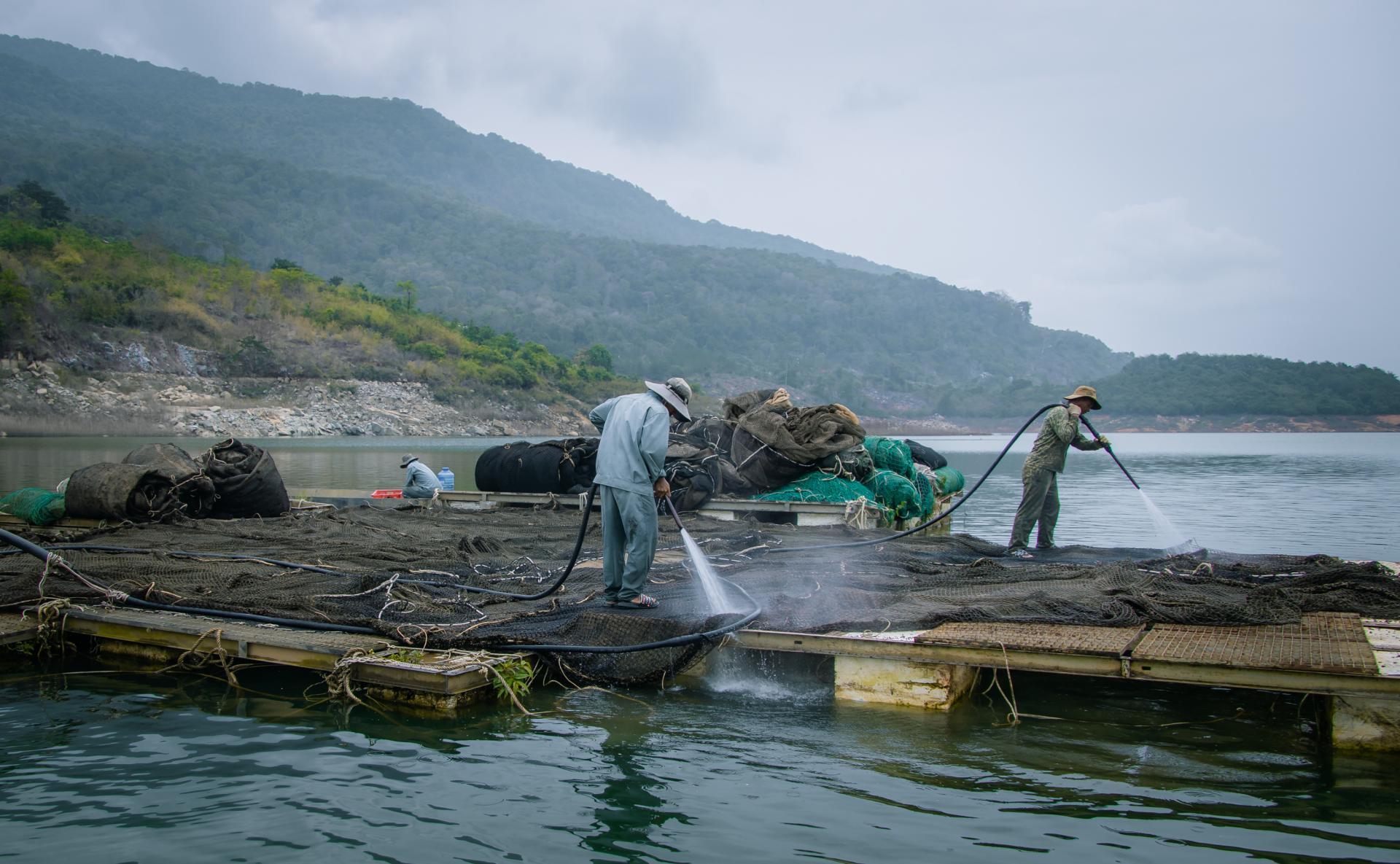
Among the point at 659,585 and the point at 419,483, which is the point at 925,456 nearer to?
the point at 419,483

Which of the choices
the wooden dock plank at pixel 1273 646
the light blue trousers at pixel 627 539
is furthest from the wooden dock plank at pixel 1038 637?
the light blue trousers at pixel 627 539

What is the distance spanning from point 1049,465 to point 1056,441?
252 mm

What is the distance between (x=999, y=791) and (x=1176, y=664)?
4.05ft

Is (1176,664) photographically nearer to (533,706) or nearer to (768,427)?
(533,706)

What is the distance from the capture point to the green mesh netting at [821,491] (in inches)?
480

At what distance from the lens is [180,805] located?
14.0ft

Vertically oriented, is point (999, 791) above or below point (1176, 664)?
below

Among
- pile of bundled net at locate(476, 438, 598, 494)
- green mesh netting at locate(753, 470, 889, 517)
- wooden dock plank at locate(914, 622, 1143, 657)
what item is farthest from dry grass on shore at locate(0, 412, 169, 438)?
wooden dock plank at locate(914, 622, 1143, 657)

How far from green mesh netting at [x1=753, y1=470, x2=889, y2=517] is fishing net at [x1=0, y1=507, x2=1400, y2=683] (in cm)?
200

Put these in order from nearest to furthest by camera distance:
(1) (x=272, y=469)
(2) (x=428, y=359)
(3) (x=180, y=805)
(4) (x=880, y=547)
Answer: (3) (x=180, y=805) → (4) (x=880, y=547) → (1) (x=272, y=469) → (2) (x=428, y=359)

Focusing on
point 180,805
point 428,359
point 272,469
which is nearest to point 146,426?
point 428,359

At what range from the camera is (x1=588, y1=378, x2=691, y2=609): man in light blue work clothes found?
6305mm

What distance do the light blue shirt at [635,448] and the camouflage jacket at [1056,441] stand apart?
4701 mm

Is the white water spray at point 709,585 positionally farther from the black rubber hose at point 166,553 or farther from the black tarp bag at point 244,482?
the black tarp bag at point 244,482
